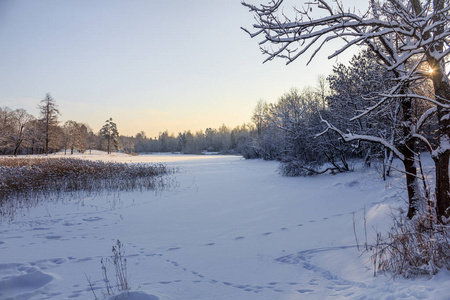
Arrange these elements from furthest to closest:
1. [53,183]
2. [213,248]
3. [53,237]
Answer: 1. [53,183]
2. [53,237]
3. [213,248]

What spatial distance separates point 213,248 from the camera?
17.1ft

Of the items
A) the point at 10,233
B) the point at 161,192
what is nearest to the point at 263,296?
the point at 10,233

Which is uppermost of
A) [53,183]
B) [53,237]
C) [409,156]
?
[409,156]

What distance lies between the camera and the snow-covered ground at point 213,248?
3.28 metres

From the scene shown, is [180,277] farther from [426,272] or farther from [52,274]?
[426,272]

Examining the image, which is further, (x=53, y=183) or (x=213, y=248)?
(x=53, y=183)

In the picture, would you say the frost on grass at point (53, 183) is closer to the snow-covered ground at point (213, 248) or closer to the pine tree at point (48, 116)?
the snow-covered ground at point (213, 248)

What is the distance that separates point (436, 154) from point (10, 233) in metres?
8.63

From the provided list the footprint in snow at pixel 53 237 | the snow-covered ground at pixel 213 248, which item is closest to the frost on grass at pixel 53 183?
the snow-covered ground at pixel 213 248

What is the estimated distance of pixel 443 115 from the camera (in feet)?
12.0

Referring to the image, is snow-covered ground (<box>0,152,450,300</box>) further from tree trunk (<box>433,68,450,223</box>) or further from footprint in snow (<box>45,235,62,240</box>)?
tree trunk (<box>433,68,450,223</box>)

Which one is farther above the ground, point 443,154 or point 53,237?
point 443,154

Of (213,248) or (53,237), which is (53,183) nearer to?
(53,237)

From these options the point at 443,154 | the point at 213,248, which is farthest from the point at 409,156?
the point at 213,248
